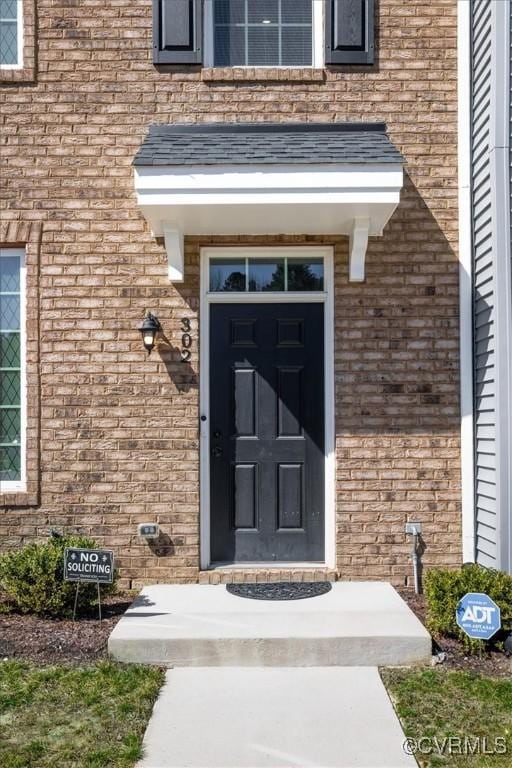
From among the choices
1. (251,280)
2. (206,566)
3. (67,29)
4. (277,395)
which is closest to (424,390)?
(277,395)

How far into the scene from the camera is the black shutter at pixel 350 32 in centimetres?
545

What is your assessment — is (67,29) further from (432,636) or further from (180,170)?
(432,636)

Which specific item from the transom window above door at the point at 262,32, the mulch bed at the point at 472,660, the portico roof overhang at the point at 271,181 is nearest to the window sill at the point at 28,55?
the portico roof overhang at the point at 271,181

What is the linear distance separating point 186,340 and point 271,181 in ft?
4.49

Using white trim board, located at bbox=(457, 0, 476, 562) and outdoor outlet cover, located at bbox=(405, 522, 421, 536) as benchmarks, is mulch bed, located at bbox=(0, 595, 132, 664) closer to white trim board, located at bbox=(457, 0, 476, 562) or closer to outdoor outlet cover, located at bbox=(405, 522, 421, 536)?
outdoor outlet cover, located at bbox=(405, 522, 421, 536)

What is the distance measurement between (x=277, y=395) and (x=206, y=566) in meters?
1.41

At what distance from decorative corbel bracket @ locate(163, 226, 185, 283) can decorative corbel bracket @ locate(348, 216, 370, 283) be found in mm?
1255

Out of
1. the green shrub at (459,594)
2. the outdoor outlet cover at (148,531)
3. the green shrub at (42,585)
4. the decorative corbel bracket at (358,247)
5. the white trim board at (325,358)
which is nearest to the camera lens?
the green shrub at (459,594)

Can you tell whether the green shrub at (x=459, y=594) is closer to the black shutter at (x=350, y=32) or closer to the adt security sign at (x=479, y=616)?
the adt security sign at (x=479, y=616)

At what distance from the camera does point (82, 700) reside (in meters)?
3.63

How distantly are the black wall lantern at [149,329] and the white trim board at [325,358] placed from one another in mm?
360

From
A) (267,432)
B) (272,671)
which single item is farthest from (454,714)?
(267,432)

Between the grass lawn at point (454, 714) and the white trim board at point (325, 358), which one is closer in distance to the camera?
the grass lawn at point (454, 714)

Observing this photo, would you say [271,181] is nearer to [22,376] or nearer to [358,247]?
[358,247]
